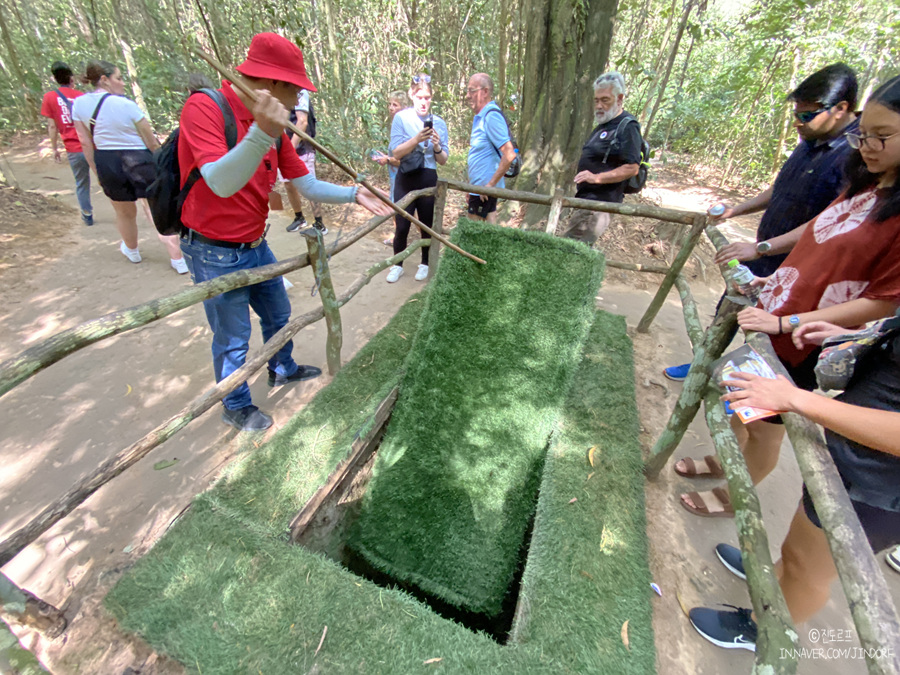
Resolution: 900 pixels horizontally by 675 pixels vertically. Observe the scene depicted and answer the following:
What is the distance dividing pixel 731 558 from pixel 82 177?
6999 millimetres

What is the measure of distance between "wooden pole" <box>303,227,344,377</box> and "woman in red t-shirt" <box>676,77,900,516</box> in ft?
6.66

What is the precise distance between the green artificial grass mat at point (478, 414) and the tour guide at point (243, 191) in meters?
0.79

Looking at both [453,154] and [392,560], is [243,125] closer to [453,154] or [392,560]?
[392,560]

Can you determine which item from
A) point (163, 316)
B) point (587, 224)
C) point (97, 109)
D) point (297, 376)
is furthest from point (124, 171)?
point (587, 224)

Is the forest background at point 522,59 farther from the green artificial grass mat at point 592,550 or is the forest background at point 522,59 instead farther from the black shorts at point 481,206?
the green artificial grass mat at point 592,550

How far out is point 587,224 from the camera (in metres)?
3.79

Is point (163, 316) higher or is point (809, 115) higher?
point (809, 115)

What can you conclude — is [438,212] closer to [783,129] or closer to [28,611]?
[28,611]

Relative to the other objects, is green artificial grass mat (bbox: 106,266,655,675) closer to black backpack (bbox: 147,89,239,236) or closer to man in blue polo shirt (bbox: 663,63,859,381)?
black backpack (bbox: 147,89,239,236)

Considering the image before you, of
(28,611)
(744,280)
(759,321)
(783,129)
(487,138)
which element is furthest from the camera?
(783,129)

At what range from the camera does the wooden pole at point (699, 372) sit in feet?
5.96

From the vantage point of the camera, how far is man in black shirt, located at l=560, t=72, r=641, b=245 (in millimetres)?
3023

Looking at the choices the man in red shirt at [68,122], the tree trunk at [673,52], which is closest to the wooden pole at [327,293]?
the man in red shirt at [68,122]

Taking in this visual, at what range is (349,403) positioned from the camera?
8.05ft
